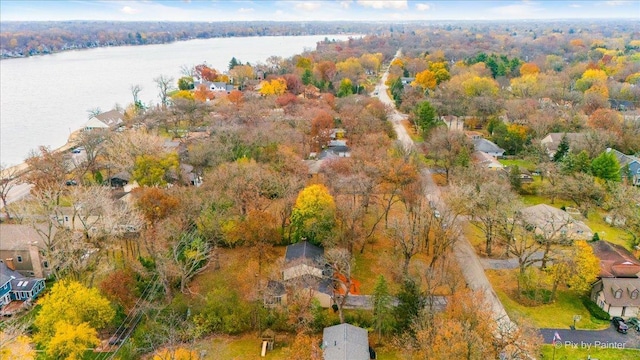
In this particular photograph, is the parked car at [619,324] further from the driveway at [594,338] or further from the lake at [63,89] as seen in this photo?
the lake at [63,89]

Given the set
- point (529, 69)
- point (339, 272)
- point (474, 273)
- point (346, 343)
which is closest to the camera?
point (346, 343)

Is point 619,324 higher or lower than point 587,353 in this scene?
higher

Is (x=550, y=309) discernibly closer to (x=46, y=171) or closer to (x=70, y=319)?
(x=70, y=319)

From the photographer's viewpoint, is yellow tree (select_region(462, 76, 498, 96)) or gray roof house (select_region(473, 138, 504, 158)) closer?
gray roof house (select_region(473, 138, 504, 158))

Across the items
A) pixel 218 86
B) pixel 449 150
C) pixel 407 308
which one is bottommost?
pixel 407 308

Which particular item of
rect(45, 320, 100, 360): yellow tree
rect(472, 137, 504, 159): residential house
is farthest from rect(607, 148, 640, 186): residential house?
rect(45, 320, 100, 360): yellow tree

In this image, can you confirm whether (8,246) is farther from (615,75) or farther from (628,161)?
(615,75)

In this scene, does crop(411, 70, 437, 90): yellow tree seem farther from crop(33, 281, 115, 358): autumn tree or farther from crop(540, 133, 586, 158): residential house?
crop(33, 281, 115, 358): autumn tree

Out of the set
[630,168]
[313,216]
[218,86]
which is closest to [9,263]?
[313,216]
